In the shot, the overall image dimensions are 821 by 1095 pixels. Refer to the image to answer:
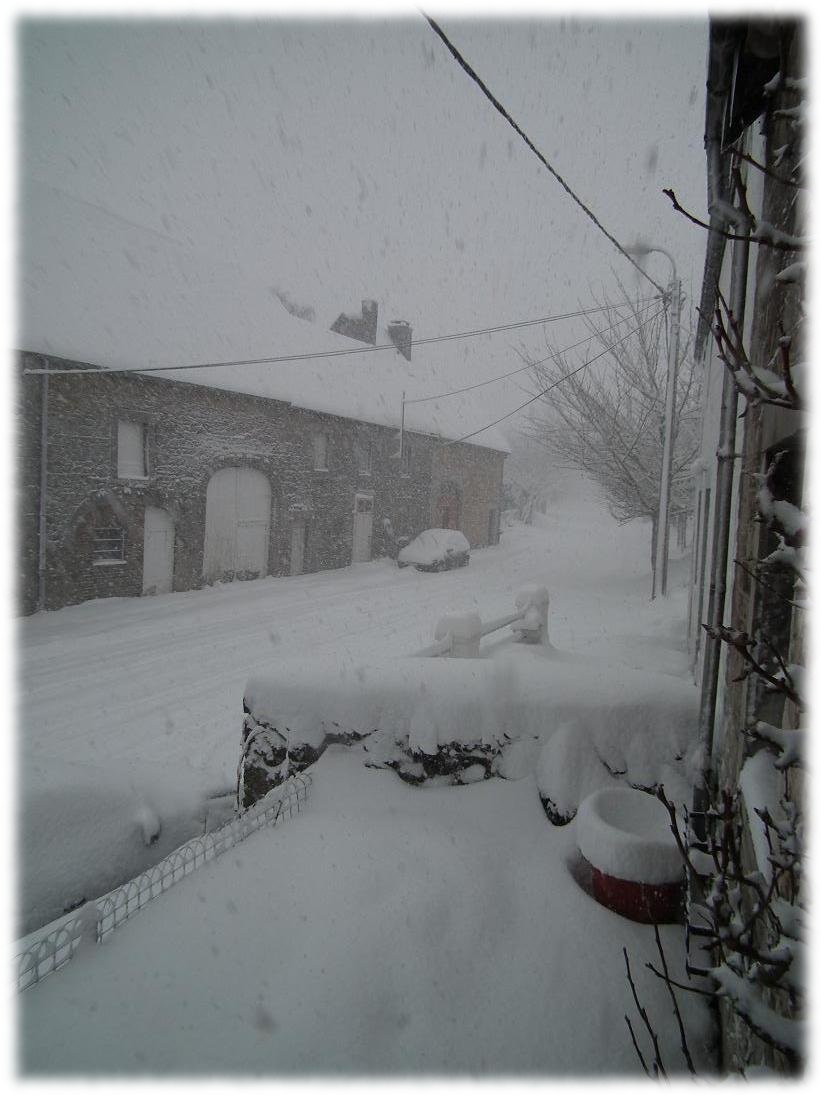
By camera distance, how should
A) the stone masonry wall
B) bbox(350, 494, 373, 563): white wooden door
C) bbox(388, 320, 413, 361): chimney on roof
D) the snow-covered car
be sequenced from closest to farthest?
the snow-covered car, bbox(350, 494, 373, 563): white wooden door, the stone masonry wall, bbox(388, 320, 413, 361): chimney on roof

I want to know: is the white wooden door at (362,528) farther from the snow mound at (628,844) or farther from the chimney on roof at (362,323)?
the snow mound at (628,844)

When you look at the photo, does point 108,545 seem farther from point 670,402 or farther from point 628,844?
point 628,844

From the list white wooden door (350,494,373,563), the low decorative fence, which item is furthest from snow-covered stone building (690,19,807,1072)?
white wooden door (350,494,373,563)

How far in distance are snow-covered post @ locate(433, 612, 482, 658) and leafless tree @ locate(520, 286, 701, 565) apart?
10.1 m

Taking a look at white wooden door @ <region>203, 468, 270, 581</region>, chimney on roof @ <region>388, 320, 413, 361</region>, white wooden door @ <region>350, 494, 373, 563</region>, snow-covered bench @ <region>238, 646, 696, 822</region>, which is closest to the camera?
snow-covered bench @ <region>238, 646, 696, 822</region>

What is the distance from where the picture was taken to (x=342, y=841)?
125 inches

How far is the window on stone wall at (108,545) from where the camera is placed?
44.4ft

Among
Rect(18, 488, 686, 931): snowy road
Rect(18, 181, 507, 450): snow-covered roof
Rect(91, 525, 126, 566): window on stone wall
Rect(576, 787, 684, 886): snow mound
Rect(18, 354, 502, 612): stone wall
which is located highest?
Rect(18, 181, 507, 450): snow-covered roof

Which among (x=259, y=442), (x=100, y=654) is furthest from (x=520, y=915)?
(x=259, y=442)

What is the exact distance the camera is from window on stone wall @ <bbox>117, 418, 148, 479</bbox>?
14.0m

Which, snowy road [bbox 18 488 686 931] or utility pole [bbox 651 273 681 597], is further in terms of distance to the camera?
utility pole [bbox 651 273 681 597]

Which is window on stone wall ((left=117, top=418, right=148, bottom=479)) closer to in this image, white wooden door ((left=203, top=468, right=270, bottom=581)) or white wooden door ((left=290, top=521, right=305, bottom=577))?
white wooden door ((left=203, top=468, right=270, bottom=581))

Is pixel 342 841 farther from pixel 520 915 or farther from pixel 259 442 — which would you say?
pixel 259 442

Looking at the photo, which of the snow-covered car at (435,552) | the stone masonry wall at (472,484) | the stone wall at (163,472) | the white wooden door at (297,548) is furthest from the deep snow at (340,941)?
the stone masonry wall at (472,484)
